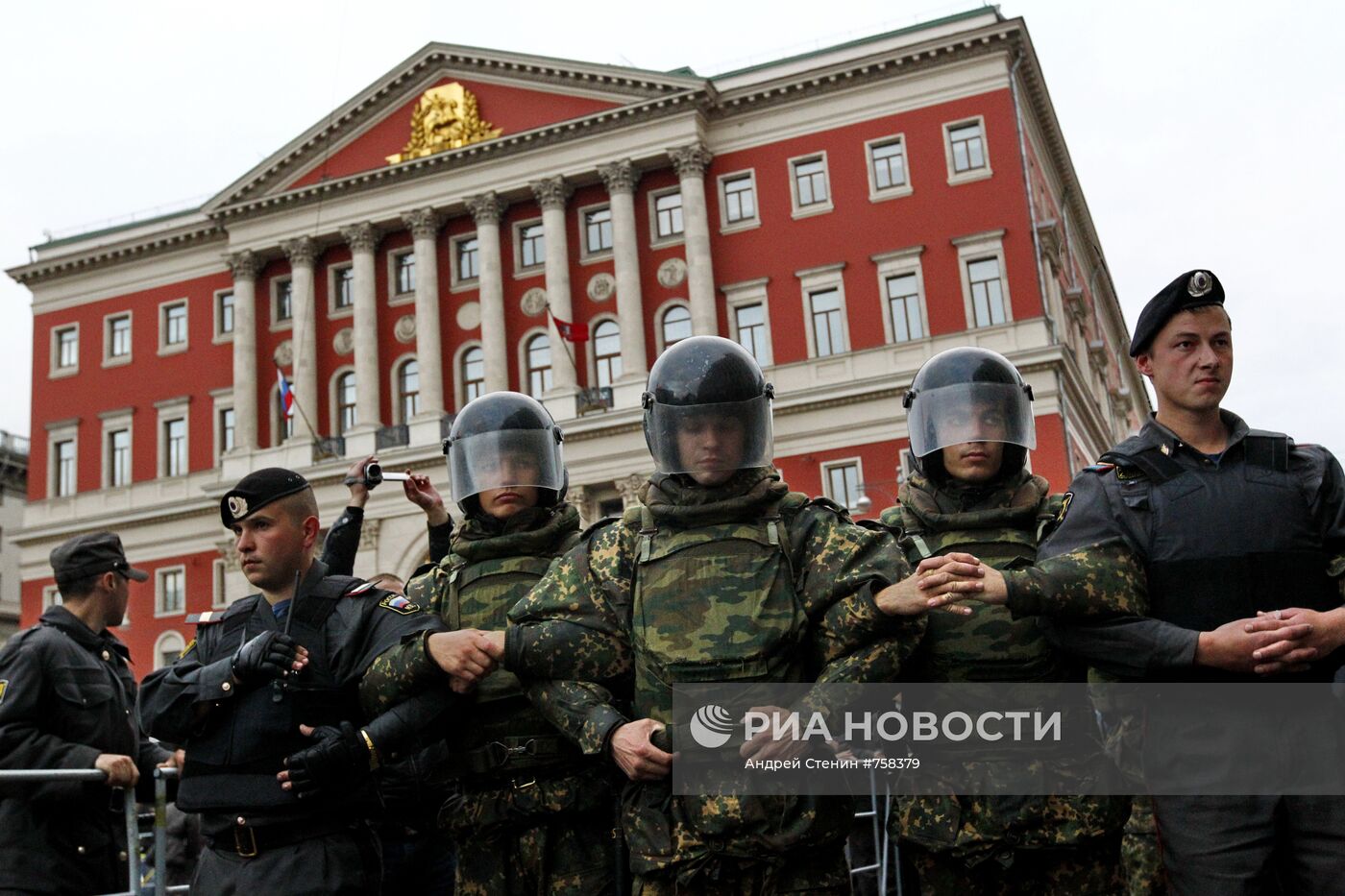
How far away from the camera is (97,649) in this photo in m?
5.19

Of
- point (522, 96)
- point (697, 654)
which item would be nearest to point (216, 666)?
point (697, 654)

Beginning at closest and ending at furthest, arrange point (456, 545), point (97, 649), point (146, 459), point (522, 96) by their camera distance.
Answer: point (456, 545), point (97, 649), point (522, 96), point (146, 459)

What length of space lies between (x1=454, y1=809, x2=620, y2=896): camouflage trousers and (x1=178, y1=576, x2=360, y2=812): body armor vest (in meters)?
0.50

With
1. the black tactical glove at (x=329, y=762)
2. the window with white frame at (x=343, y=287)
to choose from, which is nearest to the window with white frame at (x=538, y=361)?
the window with white frame at (x=343, y=287)

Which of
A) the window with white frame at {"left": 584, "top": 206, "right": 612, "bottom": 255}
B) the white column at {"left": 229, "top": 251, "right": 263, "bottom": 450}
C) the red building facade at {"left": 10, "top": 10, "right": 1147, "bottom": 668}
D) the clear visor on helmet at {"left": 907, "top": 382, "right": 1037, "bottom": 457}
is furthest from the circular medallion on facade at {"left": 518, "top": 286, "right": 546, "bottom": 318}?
the clear visor on helmet at {"left": 907, "top": 382, "right": 1037, "bottom": 457}

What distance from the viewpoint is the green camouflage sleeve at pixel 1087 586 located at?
311cm

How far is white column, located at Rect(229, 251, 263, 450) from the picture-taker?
35344mm

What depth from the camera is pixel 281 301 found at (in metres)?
36.7

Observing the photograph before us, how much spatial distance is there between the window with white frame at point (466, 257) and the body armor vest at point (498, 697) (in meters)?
31.0

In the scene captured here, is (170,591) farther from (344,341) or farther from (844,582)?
(844,582)

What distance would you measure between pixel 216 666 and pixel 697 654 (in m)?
1.46

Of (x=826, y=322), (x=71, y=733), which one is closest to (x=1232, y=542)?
(x=71, y=733)

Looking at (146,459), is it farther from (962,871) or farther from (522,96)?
(962,871)

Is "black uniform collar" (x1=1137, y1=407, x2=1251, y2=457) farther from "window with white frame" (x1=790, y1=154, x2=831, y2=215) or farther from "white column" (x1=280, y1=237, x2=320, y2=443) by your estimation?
"white column" (x1=280, y1=237, x2=320, y2=443)
